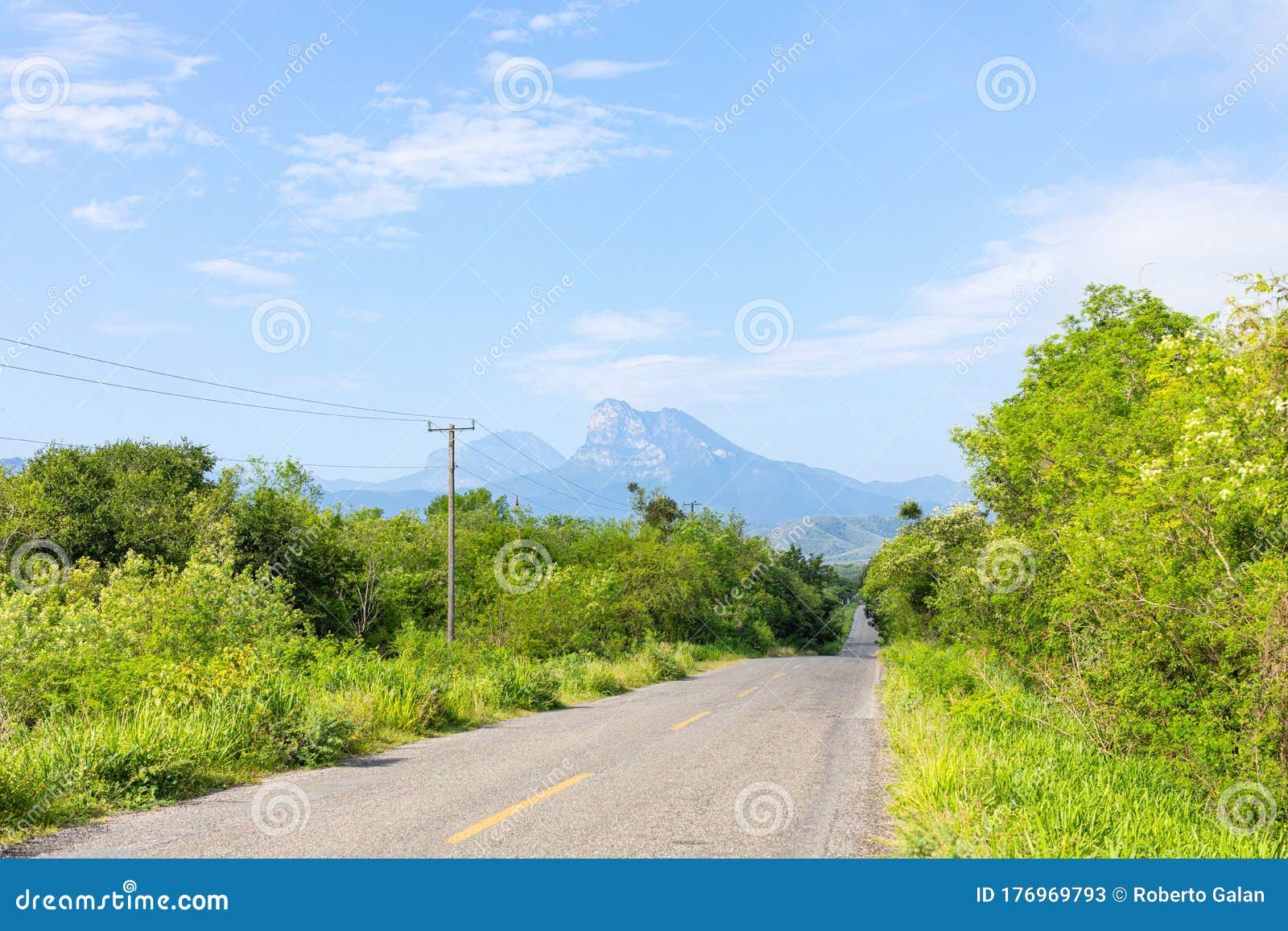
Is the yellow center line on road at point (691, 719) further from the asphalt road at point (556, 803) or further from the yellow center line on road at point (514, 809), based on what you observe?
the yellow center line on road at point (514, 809)

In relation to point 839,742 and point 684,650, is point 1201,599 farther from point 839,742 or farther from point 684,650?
point 684,650

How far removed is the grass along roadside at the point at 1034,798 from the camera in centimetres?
651

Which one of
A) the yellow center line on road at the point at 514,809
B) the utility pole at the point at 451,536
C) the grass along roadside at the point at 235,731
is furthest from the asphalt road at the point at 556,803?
the utility pole at the point at 451,536

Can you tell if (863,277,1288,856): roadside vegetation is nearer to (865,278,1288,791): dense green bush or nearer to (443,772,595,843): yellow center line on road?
(865,278,1288,791): dense green bush

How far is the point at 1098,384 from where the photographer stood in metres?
20.7

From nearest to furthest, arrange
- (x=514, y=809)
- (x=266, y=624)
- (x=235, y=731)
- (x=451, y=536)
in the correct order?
(x=514, y=809)
(x=235, y=731)
(x=266, y=624)
(x=451, y=536)

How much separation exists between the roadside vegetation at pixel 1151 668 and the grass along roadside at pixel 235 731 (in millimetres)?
6432

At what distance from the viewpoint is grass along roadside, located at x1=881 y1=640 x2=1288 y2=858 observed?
6.51m

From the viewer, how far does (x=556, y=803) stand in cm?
798

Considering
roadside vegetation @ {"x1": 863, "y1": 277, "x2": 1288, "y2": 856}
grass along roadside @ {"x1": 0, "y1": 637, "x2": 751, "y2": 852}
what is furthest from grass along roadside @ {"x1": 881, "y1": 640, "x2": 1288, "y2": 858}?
grass along roadside @ {"x1": 0, "y1": 637, "x2": 751, "y2": 852}

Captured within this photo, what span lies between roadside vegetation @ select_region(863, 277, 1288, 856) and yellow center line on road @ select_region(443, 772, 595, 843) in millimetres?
3079

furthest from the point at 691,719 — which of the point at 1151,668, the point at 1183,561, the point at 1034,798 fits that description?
the point at 1034,798

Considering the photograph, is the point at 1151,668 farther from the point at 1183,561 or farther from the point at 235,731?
the point at 235,731

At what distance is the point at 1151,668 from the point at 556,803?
933 centimetres
